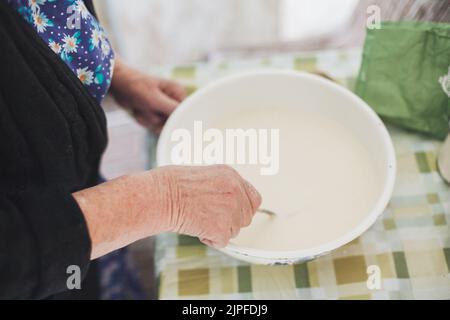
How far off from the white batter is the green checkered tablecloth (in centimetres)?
5

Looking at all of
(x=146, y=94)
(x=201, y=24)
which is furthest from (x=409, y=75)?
(x=201, y=24)

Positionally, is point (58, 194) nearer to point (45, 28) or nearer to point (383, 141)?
point (45, 28)

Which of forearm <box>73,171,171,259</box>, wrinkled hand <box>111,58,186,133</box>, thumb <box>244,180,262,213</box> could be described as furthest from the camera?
wrinkled hand <box>111,58,186,133</box>

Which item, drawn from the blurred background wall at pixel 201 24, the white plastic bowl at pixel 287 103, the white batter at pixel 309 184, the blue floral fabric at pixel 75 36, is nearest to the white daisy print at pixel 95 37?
the blue floral fabric at pixel 75 36

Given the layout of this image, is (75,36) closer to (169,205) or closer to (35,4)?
(35,4)

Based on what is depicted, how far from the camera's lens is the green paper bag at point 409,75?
84cm

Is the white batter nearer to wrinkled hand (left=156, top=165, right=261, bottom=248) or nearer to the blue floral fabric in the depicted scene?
wrinkled hand (left=156, top=165, right=261, bottom=248)

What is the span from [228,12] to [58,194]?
4.58 feet

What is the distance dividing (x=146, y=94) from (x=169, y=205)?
0.31 meters

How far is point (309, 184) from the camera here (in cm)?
88

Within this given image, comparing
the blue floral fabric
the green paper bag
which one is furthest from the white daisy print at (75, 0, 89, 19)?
the green paper bag

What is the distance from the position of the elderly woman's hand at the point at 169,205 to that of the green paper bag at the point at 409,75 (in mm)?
329

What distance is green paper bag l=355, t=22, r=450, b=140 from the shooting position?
0.84m
